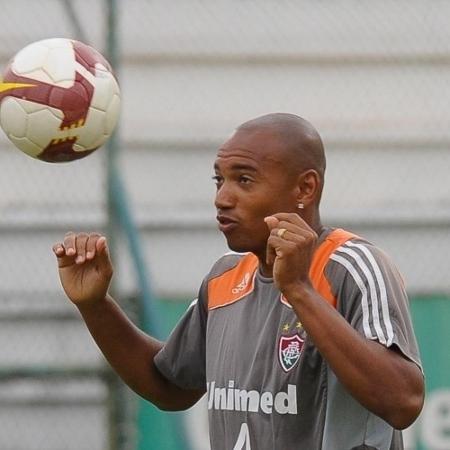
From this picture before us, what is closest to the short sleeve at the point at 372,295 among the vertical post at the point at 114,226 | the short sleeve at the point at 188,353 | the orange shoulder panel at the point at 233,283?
the orange shoulder panel at the point at 233,283

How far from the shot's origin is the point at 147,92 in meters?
7.02

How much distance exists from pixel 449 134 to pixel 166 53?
4.84ft

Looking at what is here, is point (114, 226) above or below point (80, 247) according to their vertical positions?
above

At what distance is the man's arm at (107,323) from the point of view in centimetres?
404

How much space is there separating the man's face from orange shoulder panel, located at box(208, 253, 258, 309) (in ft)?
0.66

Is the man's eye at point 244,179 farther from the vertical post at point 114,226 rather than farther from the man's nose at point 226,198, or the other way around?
the vertical post at point 114,226

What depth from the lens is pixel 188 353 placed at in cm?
430

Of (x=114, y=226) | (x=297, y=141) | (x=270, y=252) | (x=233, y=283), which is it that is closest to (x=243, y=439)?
(x=233, y=283)

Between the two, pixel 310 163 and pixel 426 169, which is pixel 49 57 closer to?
pixel 310 163

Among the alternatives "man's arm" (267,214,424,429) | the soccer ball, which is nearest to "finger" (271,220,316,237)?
"man's arm" (267,214,424,429)

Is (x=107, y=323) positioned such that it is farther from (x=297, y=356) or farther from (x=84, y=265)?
(x=297, y=356)

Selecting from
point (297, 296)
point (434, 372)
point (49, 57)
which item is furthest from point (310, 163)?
point (434, 372)

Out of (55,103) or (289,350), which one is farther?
(55,103)

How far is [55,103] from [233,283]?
2.64 ft
